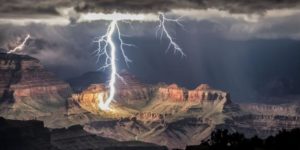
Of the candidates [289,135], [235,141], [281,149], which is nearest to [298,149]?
[281,149]

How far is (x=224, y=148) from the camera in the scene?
128 metres

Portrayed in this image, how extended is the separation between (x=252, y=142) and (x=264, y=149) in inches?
424

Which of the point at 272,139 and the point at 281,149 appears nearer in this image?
the point at 281,149

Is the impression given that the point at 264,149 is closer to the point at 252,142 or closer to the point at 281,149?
the point at 281,149

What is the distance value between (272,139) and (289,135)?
607 cm

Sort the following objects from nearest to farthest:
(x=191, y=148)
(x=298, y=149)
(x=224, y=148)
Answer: (x=298, y=149) < (x=224, y=148) < (x=191, y=148)

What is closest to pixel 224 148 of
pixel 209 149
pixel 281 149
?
pixel 209 149

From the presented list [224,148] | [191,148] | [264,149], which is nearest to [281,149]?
[264,149]

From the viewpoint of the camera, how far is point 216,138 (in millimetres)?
141000

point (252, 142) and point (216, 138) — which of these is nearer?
point (252, 142)

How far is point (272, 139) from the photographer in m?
135

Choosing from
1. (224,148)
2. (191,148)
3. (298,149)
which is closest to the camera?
(298,149)

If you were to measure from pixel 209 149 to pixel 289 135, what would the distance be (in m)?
13.7

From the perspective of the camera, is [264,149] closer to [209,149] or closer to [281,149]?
[281,149]
